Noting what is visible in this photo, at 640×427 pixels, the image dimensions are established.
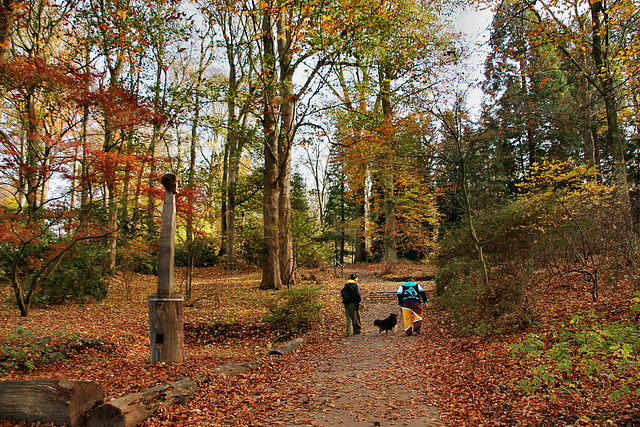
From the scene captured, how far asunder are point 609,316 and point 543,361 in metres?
2.00

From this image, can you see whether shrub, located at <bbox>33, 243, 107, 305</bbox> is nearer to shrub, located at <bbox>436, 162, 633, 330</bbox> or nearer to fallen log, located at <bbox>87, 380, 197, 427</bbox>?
fallen log, located at <bbox>87, 380, 197, 427</bbox>

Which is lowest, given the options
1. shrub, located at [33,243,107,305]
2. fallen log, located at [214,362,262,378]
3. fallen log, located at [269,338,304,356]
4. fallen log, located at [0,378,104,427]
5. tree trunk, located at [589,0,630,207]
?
fallen log, located at [269,338,304,356]

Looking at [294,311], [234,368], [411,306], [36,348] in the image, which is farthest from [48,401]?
[411,306]

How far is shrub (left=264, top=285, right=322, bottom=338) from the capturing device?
31.6 ft

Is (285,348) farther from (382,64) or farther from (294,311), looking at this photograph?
(382,64)

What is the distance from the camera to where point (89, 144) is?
9062mm

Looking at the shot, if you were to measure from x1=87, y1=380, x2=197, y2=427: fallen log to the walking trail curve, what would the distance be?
1.25 meters

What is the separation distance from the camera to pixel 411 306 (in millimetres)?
8961

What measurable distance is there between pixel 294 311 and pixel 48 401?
6.71 meters

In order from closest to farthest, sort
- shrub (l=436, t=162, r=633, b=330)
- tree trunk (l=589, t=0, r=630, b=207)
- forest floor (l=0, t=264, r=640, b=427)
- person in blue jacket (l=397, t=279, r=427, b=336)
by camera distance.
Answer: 1. forest floor (l=0, t=264, r=640, b=427)
2. shrub (l=436, t=162, r=633, b=330)
3. person in blue jacket (l=397, t=279, r=427, b=336)
4. tree trunk (l=589, t=0, r=630, b=207)

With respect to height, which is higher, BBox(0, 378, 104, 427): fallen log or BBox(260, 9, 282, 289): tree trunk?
BBox(260, 9, 282, 289): tree trunk

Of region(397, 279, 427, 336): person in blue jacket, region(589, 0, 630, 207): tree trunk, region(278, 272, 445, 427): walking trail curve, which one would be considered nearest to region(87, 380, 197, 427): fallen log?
region(278, 272, 445, 427): walking trail curve

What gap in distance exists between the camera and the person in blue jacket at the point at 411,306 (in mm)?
8938

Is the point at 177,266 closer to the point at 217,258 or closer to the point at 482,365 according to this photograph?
the point at 217,258
